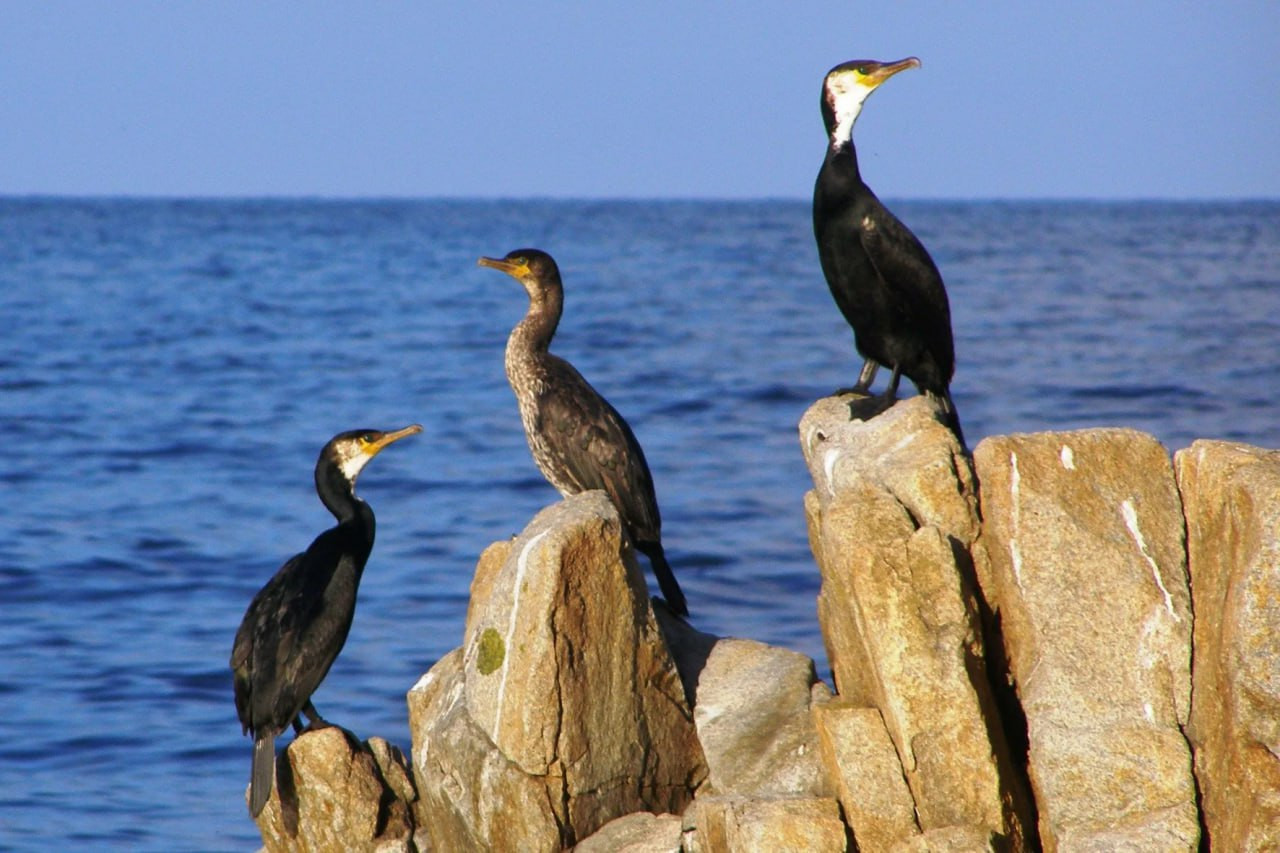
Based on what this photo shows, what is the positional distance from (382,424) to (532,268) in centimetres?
1700

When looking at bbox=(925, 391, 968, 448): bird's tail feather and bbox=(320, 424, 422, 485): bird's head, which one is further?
bbox=(320, 424, 422, 485): bird's head

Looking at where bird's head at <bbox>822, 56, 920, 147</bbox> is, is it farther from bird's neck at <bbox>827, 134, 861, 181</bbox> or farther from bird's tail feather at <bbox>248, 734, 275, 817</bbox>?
bird's tail feather at <bbox>248, 734, 275, 817</bbox>

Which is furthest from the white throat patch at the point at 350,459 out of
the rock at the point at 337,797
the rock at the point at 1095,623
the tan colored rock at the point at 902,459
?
the rock at the point at 1095,623

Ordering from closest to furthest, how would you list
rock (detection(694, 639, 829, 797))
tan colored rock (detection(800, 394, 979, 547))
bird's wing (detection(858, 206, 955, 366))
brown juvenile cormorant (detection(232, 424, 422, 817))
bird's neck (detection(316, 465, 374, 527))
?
1. tan colored rock (detection(800, 394, 979, 547))
2. rock (detection(694, 639, 829, 797))
3. brown juvenile cormorant (detection(232, 424, 422, 817))
4. bird's wing (detection(858, 206, 955, 366))
5. bird's neck (detection(316, 465, 374, 527))

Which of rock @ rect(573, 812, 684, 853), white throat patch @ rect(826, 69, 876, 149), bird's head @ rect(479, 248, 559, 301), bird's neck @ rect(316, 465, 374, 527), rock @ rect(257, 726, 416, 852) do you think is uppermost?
white throat patch @ rect(826, 69, 876, 149)

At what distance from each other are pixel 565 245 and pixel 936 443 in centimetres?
6317

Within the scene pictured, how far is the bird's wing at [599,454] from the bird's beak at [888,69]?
1801mm

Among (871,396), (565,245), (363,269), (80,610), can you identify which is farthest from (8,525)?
(565,245)

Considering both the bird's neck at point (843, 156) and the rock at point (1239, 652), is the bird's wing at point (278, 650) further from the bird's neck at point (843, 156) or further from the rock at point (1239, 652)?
the rock at point (1239, 652)

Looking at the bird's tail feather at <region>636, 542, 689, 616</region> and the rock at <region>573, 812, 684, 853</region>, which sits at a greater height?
the bird's tail feather at <region>636, 542, 689, 616</region>

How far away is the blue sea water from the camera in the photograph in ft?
36.6

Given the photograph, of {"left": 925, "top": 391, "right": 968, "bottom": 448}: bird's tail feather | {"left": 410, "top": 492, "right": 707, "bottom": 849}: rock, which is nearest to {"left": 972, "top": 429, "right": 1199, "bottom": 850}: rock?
{"left": 925, "top": 391, "right": 968, "bottom": 448}: bird's tail feather

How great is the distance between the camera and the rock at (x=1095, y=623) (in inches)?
184

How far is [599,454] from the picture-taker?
23.8 feet
